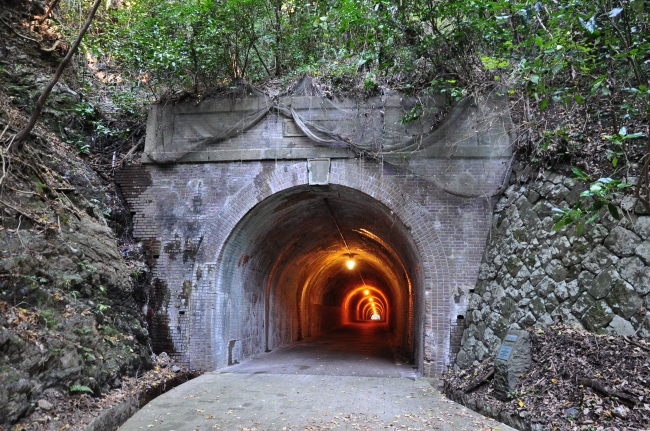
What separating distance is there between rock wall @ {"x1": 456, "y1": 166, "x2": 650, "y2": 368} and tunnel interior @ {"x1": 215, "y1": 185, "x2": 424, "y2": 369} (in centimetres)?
163

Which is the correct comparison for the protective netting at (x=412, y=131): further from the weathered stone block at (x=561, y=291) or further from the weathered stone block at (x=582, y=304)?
the weathered stone block at (x=582, y=304)

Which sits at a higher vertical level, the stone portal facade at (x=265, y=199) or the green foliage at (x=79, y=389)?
the stone portal facade at (x=265, y=199)

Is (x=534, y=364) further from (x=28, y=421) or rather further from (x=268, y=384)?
(x=28, y=421)

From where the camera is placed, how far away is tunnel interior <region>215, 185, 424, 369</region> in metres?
10.4

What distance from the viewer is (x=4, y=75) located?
31.8 ft

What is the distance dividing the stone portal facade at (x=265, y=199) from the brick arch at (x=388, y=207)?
0.02m

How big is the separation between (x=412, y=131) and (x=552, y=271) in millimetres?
4030

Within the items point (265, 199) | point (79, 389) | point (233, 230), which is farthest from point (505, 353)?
point (79, 389)

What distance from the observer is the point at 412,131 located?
391 inches

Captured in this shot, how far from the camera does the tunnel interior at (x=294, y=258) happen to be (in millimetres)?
10371

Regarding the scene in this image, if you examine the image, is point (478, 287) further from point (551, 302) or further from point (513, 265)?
point (551, 302)

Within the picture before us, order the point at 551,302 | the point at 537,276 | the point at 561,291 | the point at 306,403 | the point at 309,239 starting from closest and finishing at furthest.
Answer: the point at 306,403 < the point at 561,291 < the point at 551,302 < the point at 537,276 < the point at 309,239

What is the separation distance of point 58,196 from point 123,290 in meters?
2.01

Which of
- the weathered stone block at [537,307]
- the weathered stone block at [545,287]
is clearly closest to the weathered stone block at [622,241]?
the weathered stone block at [545,287]
